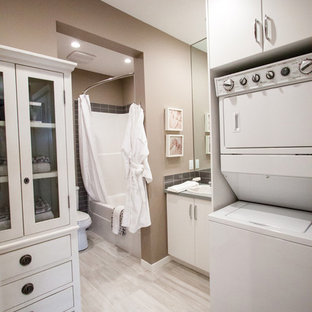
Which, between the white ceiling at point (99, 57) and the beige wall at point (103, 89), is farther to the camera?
the beige wall at point (103, 89)

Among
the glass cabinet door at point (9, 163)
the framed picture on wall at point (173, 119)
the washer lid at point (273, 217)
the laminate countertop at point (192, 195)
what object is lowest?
the laminate countertop at point (192, 195)

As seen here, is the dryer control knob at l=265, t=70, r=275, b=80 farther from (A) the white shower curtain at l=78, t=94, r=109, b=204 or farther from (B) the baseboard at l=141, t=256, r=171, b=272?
(A) the white shower curtain at l=78, t=94, r=109, b=204

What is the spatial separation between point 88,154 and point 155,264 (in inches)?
69.4

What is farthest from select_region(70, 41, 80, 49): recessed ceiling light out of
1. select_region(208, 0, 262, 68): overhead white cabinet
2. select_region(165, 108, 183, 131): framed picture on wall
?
select_region(208, 0, 262, 68): overhead white cabinet

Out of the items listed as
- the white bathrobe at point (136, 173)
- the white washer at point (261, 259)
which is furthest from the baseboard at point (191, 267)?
the white washer at point (261, 259)

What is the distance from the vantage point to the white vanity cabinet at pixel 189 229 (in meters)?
2.15

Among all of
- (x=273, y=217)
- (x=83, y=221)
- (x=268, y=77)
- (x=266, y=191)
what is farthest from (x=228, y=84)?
(x=83, y=221)

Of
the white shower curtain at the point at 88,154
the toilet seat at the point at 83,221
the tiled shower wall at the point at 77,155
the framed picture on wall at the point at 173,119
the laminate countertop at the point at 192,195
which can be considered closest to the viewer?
the laminate countertop at the point at 192,195

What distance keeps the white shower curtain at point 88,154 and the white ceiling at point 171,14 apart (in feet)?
4.48

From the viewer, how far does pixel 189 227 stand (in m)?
2.28

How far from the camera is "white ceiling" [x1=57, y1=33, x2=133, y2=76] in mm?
2682

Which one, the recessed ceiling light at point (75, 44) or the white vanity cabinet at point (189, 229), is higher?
the recessed ceiling light at point (75, 44)

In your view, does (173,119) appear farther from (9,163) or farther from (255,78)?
(9,163)

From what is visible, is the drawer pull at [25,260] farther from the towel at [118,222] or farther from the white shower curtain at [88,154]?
the white shower curtain at [88,154]
